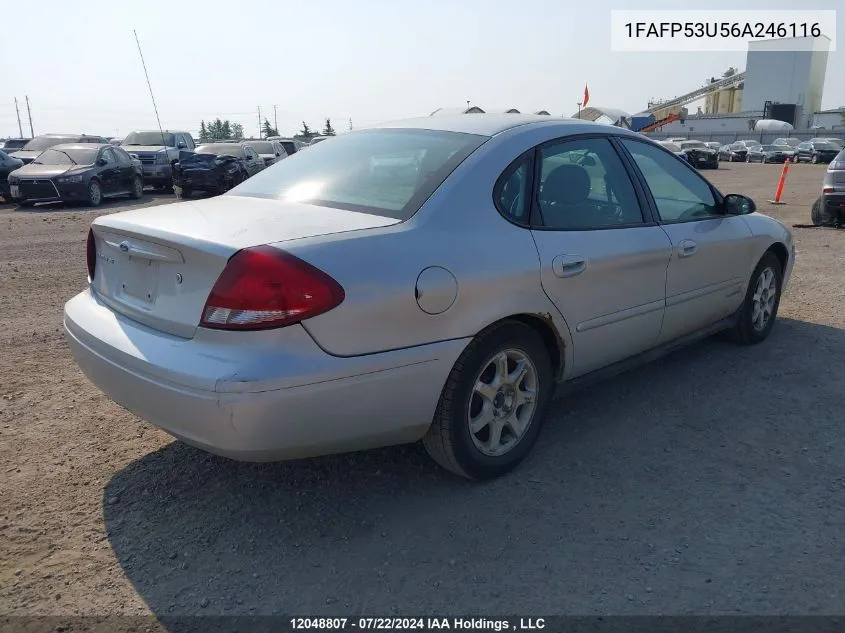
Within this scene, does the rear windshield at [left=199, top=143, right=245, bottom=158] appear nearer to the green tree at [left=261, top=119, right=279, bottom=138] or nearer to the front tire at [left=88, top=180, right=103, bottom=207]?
the front tire at [left=88, top=180, right=103, bottom=207]

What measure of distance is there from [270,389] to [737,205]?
11.5 feet

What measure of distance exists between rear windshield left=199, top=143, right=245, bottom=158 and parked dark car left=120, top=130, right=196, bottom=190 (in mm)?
949

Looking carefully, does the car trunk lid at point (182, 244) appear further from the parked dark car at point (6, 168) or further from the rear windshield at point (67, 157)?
the parked dark car at point (6, 168)

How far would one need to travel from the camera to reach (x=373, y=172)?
3.35 metres

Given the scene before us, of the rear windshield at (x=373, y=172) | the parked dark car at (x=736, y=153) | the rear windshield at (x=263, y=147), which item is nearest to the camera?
the rear windshield at (x=373, y=172)

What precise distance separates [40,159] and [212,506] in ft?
53.1

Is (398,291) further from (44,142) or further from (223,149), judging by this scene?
(44,142)

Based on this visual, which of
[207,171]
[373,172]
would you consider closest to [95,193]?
[207,171]

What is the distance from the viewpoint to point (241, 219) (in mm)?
2908

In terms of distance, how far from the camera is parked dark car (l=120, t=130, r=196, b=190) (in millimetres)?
19906

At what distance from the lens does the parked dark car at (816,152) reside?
4494 cm

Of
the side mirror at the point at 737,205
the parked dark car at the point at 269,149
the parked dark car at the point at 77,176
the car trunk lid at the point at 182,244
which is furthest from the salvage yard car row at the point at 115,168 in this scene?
the car trunk lid at the point at 182,244

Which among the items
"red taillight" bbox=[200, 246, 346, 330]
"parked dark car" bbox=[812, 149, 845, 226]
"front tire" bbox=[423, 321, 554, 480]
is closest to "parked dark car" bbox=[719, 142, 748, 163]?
"parked dark car" bbox=[812, 149, 845, 226]

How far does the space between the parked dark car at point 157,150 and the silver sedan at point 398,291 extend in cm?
1698
